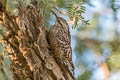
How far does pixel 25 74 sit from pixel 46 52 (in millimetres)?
186

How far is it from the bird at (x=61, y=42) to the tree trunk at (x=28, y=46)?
0.46 ft

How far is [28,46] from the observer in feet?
6.58

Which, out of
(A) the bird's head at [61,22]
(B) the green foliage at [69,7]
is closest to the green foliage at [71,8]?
(B) the green foliage at [69,7]

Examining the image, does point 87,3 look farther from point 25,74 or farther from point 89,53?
point 89,53

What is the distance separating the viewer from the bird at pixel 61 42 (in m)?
2.36

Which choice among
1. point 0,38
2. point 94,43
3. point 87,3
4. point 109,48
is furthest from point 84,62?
point 0,38

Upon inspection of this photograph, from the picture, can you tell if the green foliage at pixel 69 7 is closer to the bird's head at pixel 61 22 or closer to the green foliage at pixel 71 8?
the green foliage at pixel 71 8

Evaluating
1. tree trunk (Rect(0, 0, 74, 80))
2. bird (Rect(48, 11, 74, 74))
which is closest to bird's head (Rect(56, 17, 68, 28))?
bird (Rect(48, 11, 74, 74))

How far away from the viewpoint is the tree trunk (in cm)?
189

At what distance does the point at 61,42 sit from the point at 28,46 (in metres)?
0.63

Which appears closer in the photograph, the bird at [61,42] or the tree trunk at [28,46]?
the tree trunk at [28,46]

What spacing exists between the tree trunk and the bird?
140 millimetres

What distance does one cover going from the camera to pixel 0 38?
1.62 m

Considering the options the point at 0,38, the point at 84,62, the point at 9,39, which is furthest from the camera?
the point at 84,62
